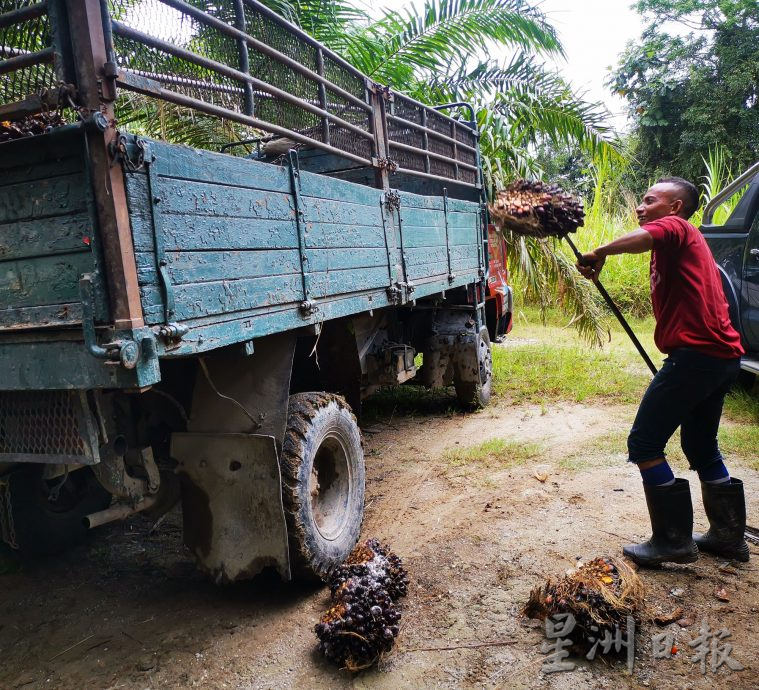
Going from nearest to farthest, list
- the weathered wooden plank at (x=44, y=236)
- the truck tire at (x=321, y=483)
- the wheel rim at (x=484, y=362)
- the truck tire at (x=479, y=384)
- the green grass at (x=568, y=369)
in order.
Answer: the weathered wooden plank at (x=44, y=236), the truck tire at (x=321, y=483), the truck tire at (x=479, y=384), the wheel rim at (x=484, y=362), the green grass at (x=568, y=369)

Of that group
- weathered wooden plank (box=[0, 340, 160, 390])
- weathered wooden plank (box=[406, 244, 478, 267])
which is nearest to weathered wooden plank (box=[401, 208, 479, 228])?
weathered wooden plank (box=[406, 244, 478, 267])

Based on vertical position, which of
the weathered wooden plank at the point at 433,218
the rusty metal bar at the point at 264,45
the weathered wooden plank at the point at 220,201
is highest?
→ the rusty metal bar at the point at 264,45

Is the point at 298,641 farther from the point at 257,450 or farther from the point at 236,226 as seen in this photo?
the point at 236,226

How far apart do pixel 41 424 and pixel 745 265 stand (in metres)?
5.22

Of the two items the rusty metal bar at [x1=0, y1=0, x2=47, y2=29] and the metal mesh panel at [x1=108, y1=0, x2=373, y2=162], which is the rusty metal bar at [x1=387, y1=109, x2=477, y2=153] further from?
the rusty metal bar at [x1=0, y1=0, x2=47, y2=29]

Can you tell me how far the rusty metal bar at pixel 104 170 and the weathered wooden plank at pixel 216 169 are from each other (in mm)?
181

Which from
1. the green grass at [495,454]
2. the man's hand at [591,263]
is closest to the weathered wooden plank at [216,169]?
the man's hand at [591,263]

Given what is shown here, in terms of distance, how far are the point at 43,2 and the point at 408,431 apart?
14.3 feet

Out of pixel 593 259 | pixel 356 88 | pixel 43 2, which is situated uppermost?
pixel 356 88

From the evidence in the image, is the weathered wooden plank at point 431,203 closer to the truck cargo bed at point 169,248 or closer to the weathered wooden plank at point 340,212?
the weathered wooden plank at point 340,212

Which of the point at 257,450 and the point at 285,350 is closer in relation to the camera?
the point at 257,450

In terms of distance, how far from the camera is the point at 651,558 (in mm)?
2969

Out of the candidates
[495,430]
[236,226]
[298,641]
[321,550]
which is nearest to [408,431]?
[495,430]

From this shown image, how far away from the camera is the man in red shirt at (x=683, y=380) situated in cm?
282
